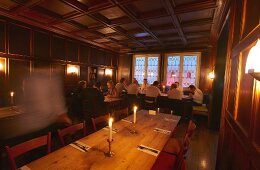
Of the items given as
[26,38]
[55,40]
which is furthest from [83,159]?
[55,40]

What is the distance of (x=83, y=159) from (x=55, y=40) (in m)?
5.56

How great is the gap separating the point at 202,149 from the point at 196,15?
11.3 ft

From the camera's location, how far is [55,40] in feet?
18.8

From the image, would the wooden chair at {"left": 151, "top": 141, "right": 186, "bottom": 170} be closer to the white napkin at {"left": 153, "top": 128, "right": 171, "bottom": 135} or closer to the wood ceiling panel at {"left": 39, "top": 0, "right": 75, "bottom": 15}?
the white napkin at {"left": 153, "top": 128, "right": 171, "bottom": 135}

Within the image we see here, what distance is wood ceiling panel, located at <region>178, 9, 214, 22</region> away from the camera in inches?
150

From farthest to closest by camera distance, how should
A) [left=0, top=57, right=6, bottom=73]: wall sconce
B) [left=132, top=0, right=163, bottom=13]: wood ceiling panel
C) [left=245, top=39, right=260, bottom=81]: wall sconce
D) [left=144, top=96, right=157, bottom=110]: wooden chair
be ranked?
[left=144, top=96, right=157, bottom=110]: wooden chair → [left=0, top=57, right=6, bottom=73]: wall sconce → [left=132, top=0, right=163, bottom=13]: wood ceiling panel → [left=245, top=39, right=260, bottom=81]: wall sconce

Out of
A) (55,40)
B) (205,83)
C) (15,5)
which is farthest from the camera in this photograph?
(205,83)

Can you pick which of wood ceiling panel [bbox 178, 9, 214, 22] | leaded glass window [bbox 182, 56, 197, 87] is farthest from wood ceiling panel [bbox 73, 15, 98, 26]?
leaded glass window [bbox 182, 56, 197, 87]

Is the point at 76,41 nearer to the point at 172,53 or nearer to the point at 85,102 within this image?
the point at 85,102

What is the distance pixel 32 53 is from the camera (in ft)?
16.4

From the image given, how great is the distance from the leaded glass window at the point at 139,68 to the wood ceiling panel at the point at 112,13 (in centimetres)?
497

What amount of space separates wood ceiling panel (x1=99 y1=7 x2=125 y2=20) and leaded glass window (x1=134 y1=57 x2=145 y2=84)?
4970 mm

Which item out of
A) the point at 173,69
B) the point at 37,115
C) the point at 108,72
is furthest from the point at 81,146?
the point at 173,69

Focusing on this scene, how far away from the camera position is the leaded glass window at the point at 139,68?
9.05 metres
